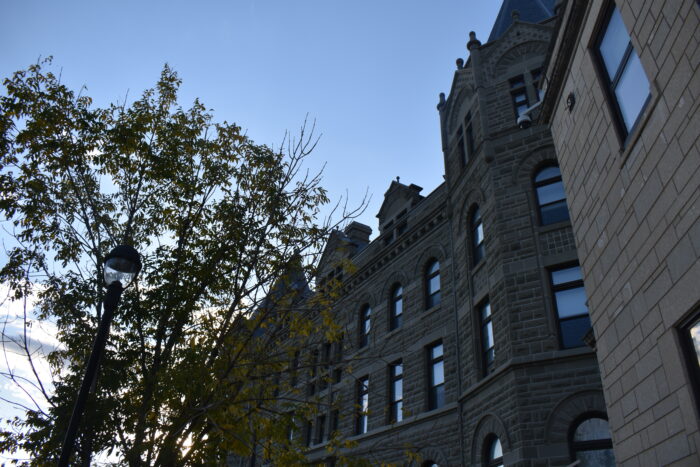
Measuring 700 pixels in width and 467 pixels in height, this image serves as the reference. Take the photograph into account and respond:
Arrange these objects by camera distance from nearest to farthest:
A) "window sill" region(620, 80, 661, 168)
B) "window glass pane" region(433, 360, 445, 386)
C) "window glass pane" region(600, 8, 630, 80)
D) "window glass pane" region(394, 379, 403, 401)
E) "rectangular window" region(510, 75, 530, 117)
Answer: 1. "window sill" region(620, 80, 661, 168)
2. "window glass pane" region(600, 8, 630, 80)
3. "window glass pane" region(433, 360, 445, 386)
4. "rectangular window" region(510, 75, 530, 117)
5. "window glass pane" region(394, 379, 403, 401)

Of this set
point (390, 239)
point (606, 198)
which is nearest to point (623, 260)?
point (606, 198)

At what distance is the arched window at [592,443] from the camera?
35.0 ft

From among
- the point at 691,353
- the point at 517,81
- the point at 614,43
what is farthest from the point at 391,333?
the point at 691,353

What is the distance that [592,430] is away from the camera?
11.1m

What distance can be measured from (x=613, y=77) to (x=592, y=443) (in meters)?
7.51

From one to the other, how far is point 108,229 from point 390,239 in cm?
1555

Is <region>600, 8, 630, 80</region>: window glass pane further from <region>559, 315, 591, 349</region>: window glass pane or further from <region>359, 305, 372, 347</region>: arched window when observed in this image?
<region>359, 305, 372, 347</region>: arched window

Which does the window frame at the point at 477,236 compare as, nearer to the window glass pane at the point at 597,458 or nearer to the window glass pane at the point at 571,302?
the window glass pane at the point at 571,302

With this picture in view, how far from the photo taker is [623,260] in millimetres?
6613

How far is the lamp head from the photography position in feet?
19.7

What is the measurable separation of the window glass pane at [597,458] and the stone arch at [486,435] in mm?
1561

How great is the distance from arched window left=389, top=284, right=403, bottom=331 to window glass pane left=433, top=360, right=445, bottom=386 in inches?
119

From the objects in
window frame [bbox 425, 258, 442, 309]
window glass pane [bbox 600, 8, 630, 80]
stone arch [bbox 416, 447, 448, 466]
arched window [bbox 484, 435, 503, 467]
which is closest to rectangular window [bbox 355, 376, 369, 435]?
window frame [bbox 425, 258, 442, 309]

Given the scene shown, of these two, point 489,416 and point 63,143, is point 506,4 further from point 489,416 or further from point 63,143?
point 63,143
